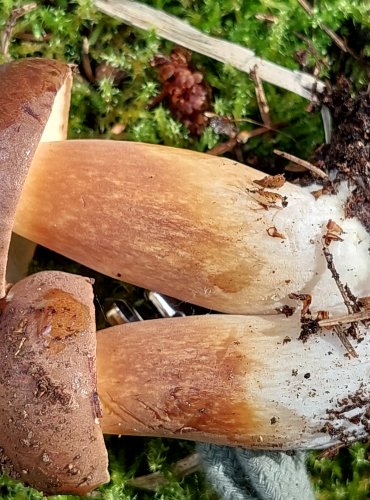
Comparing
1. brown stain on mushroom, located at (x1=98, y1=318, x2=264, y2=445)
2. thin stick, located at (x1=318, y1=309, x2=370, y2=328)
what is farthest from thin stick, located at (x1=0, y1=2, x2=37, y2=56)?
thin stick, located at (x1=318, y1=309, x2=370, y2=328)

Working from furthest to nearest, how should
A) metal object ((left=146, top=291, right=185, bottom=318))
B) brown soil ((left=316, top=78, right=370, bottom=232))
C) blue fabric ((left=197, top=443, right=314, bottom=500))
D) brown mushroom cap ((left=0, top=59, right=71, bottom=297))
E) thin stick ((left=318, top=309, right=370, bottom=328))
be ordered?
metal object ((left=146, top=291, right=185, bottom=318))
blue fabric ((left=197, top=443, right=314, bottom=500))
brown soil ((left=316, top=78, right=370, bottom=232))
thin stick ((left=318, top=309, right=370, bottom=328))
brown mushroom cap ((left=0, top=59, right=71, bottom=297))

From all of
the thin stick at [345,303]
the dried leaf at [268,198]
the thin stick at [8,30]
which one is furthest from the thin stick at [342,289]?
the thin stick at [8,30]

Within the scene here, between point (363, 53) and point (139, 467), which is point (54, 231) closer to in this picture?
point (139, 467)

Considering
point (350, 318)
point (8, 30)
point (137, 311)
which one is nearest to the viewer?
point (350, 318)

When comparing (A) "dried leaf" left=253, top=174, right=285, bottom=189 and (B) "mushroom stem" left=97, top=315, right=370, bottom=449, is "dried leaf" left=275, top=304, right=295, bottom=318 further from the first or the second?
(A) "dried leaf" left=253, top=174, right=285, bottom=189

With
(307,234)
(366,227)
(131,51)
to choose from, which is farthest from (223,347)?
(131,51)

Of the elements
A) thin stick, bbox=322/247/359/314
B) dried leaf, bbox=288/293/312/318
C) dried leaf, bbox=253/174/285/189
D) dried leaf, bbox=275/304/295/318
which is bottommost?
dried leaf, bbox=275/304/295/318

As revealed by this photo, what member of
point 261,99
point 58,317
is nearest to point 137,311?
point 58,317

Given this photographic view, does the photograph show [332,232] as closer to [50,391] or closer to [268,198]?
[268,198]
